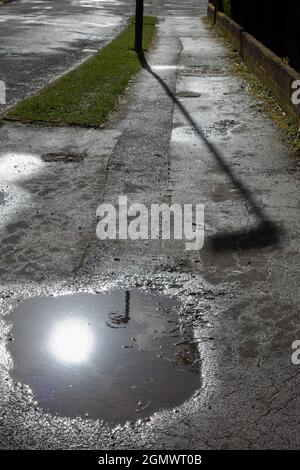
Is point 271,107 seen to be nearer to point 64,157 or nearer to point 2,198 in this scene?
point 64,157

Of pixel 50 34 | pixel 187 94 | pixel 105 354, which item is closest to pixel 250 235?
pixel 105 354

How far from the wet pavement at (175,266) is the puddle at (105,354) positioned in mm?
24

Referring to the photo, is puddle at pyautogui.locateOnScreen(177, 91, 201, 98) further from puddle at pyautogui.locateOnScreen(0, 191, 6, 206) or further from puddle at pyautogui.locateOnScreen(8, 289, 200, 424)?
puddle at pyautogui.locateOnScreen(8, 289, 200, 424)

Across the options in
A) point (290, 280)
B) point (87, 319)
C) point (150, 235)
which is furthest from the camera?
point (150, 235)

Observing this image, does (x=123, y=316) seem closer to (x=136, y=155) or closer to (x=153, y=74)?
(x=136, y=155)

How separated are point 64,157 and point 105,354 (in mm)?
4562

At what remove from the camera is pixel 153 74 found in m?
14.9

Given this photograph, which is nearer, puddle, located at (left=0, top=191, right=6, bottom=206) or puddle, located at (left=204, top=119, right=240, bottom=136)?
puddle, located at (left=0, top=191, right=6, bottom=206)

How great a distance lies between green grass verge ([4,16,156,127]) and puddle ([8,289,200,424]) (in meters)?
5.68

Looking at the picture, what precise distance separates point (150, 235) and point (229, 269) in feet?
3.13

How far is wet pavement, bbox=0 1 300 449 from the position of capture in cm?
359

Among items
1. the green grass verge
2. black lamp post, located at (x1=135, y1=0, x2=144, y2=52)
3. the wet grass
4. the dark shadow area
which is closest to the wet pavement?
the dark shadow area

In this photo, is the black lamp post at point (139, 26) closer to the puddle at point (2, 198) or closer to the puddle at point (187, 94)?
the puddle at point (187, 94)

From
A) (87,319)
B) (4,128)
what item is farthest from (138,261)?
(4,128)
